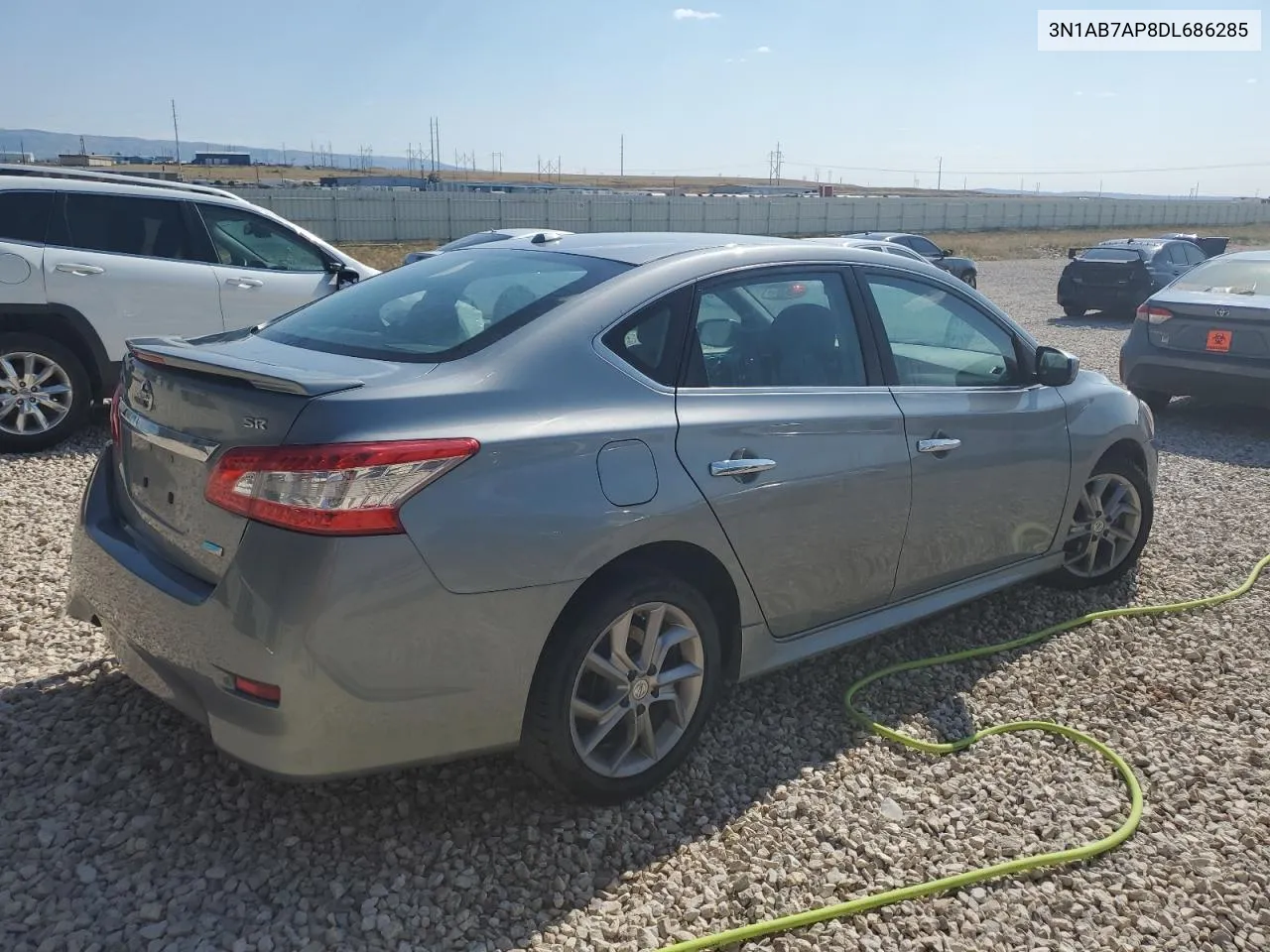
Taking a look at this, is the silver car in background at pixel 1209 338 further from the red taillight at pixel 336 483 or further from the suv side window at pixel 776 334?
the red taillight at pixel 336 483

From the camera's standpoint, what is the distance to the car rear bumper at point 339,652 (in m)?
2.48

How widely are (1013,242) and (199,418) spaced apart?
169 ft

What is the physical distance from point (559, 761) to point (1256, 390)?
7723mm

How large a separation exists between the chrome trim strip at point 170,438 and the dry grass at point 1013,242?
26.9 meters

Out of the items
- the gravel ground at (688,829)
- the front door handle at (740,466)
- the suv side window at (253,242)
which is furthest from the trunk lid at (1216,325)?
the suv side window at (253,242)

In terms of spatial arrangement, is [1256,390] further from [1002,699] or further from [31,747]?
[31,747]

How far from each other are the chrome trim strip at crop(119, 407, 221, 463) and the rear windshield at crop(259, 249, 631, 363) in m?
0.50

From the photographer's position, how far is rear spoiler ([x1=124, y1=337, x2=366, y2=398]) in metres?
2.59

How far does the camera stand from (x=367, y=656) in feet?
8.30

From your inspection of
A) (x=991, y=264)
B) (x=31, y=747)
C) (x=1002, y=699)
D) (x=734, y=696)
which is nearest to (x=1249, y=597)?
(x=1002, y=699)

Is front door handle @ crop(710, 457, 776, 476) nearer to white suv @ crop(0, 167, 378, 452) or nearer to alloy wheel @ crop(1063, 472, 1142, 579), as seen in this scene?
alloy wheel @ crop(1063, 472, 1142, 579)

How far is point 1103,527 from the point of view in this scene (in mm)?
4949

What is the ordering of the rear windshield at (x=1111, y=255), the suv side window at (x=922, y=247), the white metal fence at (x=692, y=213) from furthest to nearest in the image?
1. the white metal fence at (x=692, y=213)
2. the suv side window at (x=922, y=247)
3. the rear windshield at (x=1111, y=255)

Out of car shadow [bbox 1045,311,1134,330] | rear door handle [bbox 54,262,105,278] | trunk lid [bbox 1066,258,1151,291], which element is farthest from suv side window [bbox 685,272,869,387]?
trunk lid [bbox 1066,258,1151,291]
